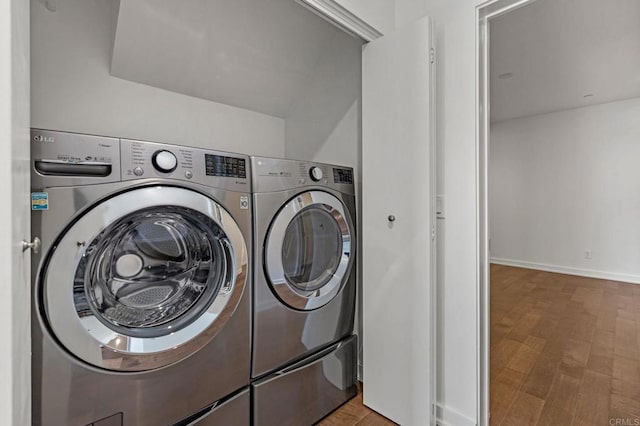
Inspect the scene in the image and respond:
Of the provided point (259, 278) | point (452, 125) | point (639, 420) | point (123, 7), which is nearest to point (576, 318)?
point (639, 420)

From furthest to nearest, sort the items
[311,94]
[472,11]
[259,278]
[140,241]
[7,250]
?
[311,94], [472,11], [259,278], [140,241], [7,250]

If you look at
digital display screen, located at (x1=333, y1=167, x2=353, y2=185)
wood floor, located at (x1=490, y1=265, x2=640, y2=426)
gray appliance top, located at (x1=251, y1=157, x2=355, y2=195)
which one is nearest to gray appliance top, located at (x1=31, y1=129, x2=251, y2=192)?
gray appliance top, located at (x1=251, y1=157, x2=355, y2=195)

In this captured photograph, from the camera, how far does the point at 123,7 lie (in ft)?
4.46

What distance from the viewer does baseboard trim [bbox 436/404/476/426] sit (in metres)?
1.37

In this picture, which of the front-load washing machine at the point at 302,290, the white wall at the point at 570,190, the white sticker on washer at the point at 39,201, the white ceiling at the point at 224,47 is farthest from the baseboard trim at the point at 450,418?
the white wall at the point at 570,190

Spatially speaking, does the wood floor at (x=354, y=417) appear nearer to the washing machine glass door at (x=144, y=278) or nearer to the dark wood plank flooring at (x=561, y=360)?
the dark wood plank flooring at (x=561, y=360)

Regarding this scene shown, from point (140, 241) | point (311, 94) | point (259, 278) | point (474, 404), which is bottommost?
point (474, 404)

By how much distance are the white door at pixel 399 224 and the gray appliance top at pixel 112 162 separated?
804 mm

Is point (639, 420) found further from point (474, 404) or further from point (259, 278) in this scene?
point (259, 278)

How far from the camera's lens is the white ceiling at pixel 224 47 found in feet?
4.83

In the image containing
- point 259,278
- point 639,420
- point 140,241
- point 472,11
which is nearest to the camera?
point 140,241

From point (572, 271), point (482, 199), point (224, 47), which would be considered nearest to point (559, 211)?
point (572, 271)

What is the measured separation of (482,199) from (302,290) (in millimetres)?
967

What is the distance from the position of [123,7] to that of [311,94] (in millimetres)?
1177
